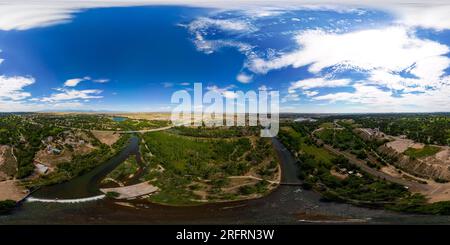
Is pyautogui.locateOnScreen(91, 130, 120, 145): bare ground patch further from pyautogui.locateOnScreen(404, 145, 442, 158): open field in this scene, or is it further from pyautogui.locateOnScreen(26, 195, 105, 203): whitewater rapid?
pyautogui.locateOnScreen(404, 145, 442, 158): open field

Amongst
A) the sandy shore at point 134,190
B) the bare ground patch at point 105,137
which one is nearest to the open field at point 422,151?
the sandy shore at point 134,190

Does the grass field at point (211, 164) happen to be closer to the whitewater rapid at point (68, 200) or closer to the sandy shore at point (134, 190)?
the sandy shore at point (134, 190)

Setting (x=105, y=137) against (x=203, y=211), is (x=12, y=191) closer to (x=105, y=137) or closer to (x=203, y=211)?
(x=105, y=137)

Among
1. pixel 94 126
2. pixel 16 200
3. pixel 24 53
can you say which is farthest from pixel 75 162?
pixel 24 53

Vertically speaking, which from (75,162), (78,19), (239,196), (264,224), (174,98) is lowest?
(264,224)

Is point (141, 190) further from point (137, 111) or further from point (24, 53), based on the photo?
point (24, 53)

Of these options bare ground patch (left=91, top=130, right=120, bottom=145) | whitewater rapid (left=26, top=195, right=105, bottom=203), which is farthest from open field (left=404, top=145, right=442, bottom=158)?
whitewater rapid (left=26, top=195, right=105, bottom=203)

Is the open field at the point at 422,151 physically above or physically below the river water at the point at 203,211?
above

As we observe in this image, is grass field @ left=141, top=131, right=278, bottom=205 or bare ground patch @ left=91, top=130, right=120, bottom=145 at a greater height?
bare ground patch @ left=91, top=130, right=120, bottom=145
